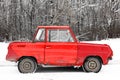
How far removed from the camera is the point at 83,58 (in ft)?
43.9

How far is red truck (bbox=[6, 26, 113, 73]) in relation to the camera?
1321 centimetres

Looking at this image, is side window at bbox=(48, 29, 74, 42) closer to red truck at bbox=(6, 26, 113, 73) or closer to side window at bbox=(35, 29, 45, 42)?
red truck at bbox=(6, 26, 113, 73)

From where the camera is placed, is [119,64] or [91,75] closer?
[91,75]

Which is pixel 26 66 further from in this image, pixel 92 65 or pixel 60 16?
pixel 60 16

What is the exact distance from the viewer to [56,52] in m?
13.2

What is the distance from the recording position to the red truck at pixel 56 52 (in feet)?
43.3

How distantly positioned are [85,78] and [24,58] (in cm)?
255

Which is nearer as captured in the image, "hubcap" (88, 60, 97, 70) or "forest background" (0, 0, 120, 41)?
"hubcap" (88, 60, 97, 70)

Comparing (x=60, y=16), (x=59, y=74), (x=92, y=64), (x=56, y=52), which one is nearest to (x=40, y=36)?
(x=56, y=52)

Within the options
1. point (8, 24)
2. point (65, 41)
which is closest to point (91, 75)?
point (65, 41)

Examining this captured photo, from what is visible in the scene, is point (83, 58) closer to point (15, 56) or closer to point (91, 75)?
point (91, 75)

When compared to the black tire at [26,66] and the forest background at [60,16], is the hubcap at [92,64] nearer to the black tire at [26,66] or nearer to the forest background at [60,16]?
the black tire at [26,66]

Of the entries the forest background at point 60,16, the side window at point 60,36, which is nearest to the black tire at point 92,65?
the side window at point 60,36

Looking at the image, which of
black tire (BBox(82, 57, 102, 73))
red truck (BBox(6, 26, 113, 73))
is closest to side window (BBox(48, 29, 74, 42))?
red truck (BBox(6, 26, 113, 73))
